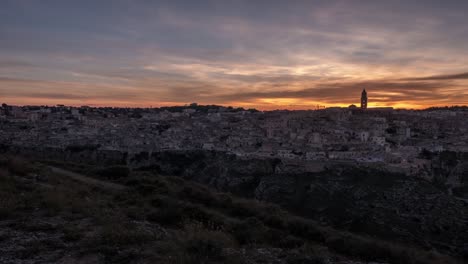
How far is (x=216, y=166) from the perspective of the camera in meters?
37.5

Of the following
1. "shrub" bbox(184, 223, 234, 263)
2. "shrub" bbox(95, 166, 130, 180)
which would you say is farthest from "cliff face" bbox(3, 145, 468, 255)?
→ "shrub" bbox(184, 223, 234, 263)

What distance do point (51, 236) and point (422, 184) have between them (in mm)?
28535

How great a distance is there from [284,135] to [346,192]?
27525mm

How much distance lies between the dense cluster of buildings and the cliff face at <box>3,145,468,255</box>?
2.93 meters

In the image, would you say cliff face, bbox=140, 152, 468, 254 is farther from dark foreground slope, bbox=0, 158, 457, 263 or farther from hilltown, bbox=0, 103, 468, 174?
dark foreground slope, bbox=0, 158, 457, 263

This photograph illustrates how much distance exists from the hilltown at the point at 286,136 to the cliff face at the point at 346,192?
250 centimetres

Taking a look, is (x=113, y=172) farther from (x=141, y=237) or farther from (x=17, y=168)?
(x=141, y=237)

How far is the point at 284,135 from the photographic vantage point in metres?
53.3

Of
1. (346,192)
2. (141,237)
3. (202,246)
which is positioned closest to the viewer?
(202,246)

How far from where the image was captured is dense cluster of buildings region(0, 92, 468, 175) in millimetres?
39031

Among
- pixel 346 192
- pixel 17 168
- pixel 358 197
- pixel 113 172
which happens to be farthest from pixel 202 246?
pixel 346 192

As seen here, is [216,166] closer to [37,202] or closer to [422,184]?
[422,184]

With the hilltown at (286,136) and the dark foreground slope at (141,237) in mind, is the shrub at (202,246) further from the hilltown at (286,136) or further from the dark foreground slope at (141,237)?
the hilltown at (286,136)

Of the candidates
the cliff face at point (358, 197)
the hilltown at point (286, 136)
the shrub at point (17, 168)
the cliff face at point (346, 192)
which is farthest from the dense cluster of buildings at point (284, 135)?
the shrub at point (17, 168)
